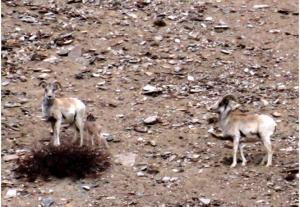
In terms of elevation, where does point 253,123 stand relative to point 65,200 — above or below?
above

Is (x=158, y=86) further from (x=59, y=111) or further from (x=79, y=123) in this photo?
(x=59, y=111)

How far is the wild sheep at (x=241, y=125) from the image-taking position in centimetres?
1328

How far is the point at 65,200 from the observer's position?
1257 cm

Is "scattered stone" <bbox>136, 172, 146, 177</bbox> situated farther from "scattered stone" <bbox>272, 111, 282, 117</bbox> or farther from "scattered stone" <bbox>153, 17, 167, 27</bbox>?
"scattered stone" <bbox>153, 17, 167, 27</bbox>

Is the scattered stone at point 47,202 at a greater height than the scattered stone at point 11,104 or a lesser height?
lesser

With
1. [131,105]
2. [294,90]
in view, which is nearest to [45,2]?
[131,105]

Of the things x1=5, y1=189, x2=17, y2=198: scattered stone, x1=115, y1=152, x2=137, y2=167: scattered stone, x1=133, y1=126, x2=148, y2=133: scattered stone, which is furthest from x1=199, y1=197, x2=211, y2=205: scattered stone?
x1=5, y1=189, x2=17, y2=198: scattered stone

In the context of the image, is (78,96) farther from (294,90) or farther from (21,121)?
(294,90)

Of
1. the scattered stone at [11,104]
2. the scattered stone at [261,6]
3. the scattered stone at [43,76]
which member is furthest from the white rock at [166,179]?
the scattered stone at [261,6]

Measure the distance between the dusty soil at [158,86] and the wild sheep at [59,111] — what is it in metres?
0.47

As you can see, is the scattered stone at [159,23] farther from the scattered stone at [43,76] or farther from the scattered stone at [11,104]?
the scattered stone at [11,104]

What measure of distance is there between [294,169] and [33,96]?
5206 millimetres

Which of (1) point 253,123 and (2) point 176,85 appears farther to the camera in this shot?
(2) point 176,85

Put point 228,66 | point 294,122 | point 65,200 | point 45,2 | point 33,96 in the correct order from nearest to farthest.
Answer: point 65,200 → point 294,122 → point 33,96 → point 228,66 → point 45,2
